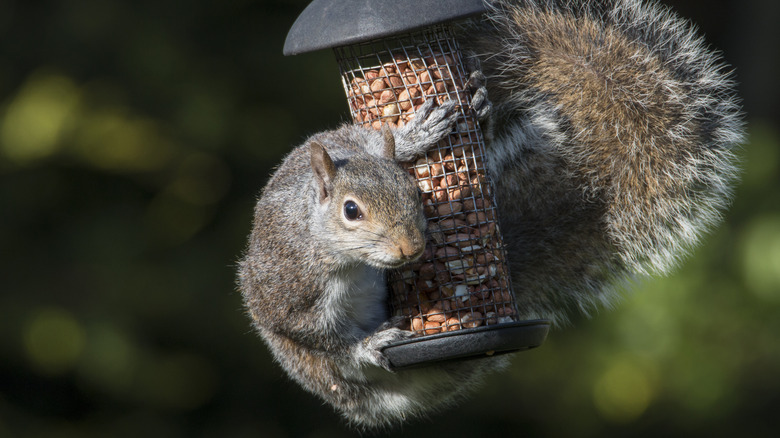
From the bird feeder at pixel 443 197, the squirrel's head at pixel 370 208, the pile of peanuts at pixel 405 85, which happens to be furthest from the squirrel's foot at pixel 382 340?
the pile of peanuts at pixel 405 85

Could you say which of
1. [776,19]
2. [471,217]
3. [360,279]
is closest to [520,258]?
[471,217]

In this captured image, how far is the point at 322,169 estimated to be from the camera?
1.52 metres

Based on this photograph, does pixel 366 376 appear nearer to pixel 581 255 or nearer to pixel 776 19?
pixel 581 255

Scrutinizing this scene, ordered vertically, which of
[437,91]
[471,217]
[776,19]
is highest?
[776,19]

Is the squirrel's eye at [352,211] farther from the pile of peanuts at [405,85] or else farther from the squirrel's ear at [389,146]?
the pile of peanuts at [405,85]

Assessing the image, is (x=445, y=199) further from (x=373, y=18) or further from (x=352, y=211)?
(x=373, y=18)

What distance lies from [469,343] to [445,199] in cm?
30

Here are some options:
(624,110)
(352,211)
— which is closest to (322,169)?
(352,211)

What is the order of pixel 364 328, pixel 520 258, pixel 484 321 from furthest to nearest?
pixel 520 258 < pixel 364 328 < pixel 484 321

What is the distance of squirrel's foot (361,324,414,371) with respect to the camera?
1.62m

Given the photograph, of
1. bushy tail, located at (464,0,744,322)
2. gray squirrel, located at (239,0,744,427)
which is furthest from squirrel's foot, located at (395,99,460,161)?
bushy tail, located at (464,0,744,322)

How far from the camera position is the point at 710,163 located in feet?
6.49

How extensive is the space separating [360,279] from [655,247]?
2.38ft

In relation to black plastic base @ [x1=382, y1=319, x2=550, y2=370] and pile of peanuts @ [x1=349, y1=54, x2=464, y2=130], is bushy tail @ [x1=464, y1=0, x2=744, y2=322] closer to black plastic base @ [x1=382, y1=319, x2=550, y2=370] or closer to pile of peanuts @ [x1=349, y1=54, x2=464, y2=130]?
pile of peanuts @ [x1=349, y1=54, x2=464, y2=130]
